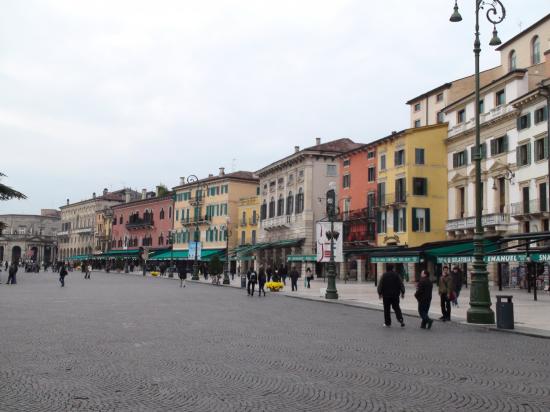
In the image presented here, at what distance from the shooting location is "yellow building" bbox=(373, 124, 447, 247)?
47.7m

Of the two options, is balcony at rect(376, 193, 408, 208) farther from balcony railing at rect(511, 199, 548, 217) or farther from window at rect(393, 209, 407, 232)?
balcony railing at rect(511, 199, 548, 217)

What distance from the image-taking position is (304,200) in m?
60.8

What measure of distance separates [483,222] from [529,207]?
408 cm

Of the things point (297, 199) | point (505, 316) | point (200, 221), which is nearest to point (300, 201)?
point (297, 199)

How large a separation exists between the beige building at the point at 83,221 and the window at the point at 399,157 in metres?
70.8

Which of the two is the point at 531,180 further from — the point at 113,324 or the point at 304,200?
the point at 113,324

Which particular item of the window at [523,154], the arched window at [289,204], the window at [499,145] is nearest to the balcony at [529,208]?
the window at [523,154]

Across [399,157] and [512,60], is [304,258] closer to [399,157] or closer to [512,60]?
[399,157]

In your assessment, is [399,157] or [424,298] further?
[399,157]

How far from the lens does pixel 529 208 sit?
123ft

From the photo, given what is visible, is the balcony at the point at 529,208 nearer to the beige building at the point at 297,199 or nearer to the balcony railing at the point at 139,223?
the beige building at the point at 297,199

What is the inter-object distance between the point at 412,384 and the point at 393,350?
3.31 m

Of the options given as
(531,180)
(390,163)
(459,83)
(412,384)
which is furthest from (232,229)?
(412,384)

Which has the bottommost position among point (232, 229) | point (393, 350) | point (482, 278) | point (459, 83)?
point (393, 350)
